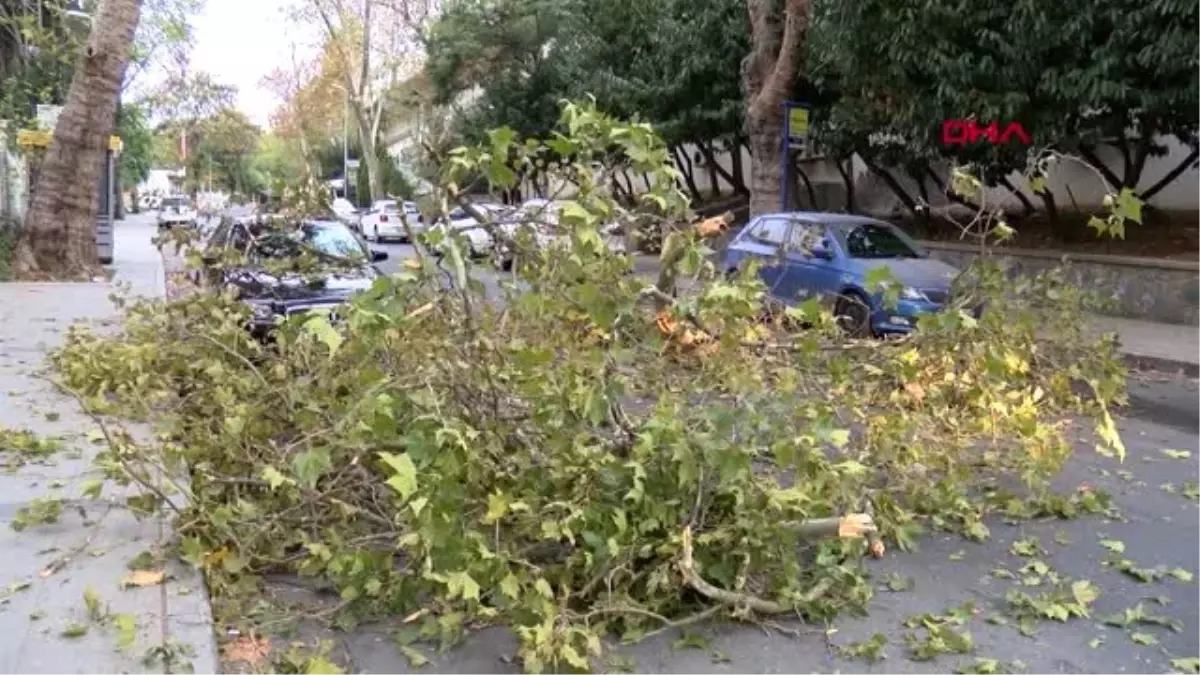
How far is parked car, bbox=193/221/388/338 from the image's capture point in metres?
7.94

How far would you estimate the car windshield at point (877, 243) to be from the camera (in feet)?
43.8

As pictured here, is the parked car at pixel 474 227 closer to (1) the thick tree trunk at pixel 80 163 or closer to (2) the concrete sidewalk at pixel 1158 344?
(2) the concrete sidewalk at pixel 1158 344

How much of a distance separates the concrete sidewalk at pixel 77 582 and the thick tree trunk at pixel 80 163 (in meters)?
8.87

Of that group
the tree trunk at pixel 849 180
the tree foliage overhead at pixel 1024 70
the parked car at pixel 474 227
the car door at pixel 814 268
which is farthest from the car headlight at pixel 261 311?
the tree trunk at pixel 849 180

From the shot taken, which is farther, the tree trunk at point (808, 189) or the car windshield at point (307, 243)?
the tree trunk at point (808, 189)

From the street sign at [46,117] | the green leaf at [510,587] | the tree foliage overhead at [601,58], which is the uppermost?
the tree foliage overhead at [601,58]

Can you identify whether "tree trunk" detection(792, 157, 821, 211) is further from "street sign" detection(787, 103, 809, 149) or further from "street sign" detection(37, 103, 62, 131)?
"street sign" detection(37, 103, 62, 131)

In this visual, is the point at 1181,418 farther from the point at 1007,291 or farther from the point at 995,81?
the point at 995,81

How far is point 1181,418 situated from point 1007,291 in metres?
3.98

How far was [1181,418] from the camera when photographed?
9047mm

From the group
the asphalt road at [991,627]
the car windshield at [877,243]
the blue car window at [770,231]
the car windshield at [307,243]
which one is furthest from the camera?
the blue car window at [770,231]

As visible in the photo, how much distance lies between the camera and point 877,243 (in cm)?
1370

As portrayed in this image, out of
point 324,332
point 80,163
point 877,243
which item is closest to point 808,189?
point 877,243

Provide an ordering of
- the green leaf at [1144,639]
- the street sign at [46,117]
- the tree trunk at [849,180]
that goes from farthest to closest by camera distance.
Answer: the tree trunk at [849,180] < the street sign at [46,117] < the green leaf at [1144,639]
